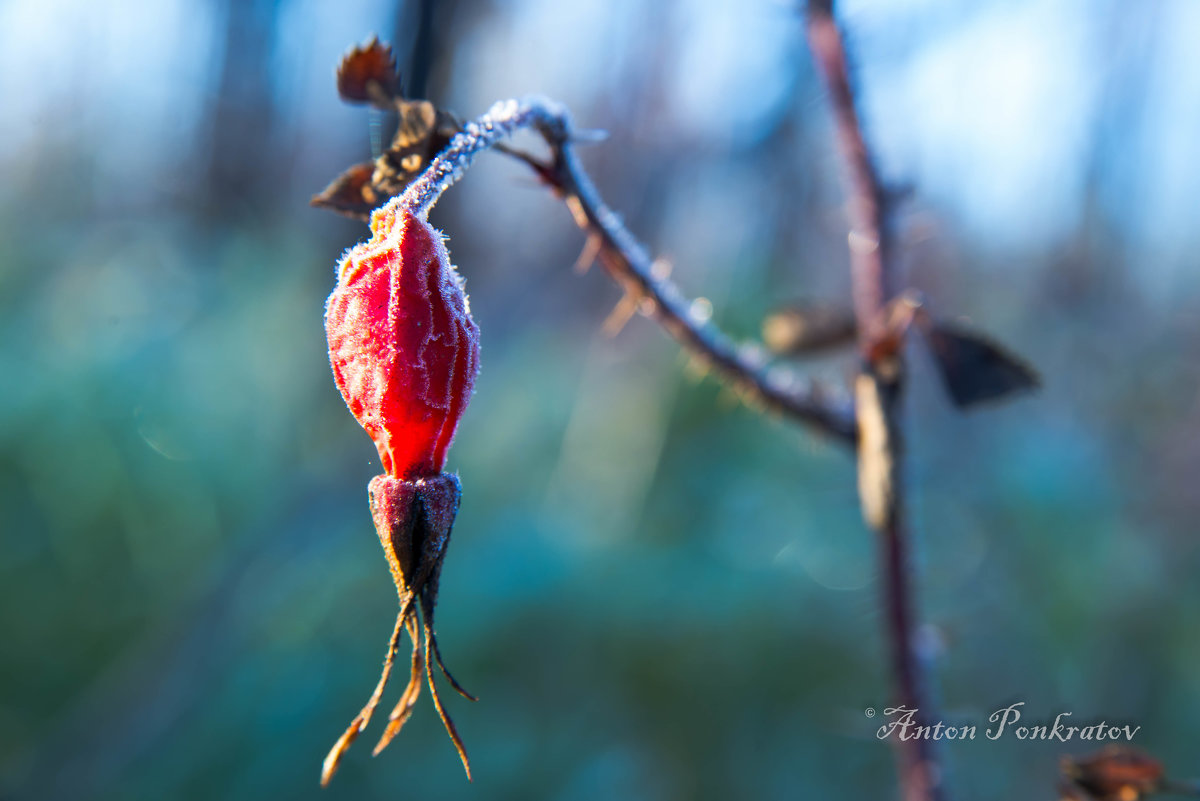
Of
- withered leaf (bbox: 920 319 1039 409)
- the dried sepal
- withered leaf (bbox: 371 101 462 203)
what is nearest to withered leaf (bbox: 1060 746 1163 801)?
withered leaf (bbox: 920 319 1039 409)

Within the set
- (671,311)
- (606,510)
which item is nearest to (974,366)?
(671,311)

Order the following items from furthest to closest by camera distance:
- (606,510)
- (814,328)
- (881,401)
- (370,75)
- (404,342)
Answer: (606,510), (814,328), (881,401), (370,75), (404,342)

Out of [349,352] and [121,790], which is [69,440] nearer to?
[121,790]

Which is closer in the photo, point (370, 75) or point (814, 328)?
point (370, 75)

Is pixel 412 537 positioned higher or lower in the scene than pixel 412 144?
lower

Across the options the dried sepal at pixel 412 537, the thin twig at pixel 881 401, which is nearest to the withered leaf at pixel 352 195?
the dried sepal at pixel 412 537

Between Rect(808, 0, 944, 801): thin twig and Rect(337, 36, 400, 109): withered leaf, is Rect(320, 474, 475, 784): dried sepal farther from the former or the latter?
Rect(808, 0, 944, 801): thin twig

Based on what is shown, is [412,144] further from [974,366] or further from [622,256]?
[974,366]
